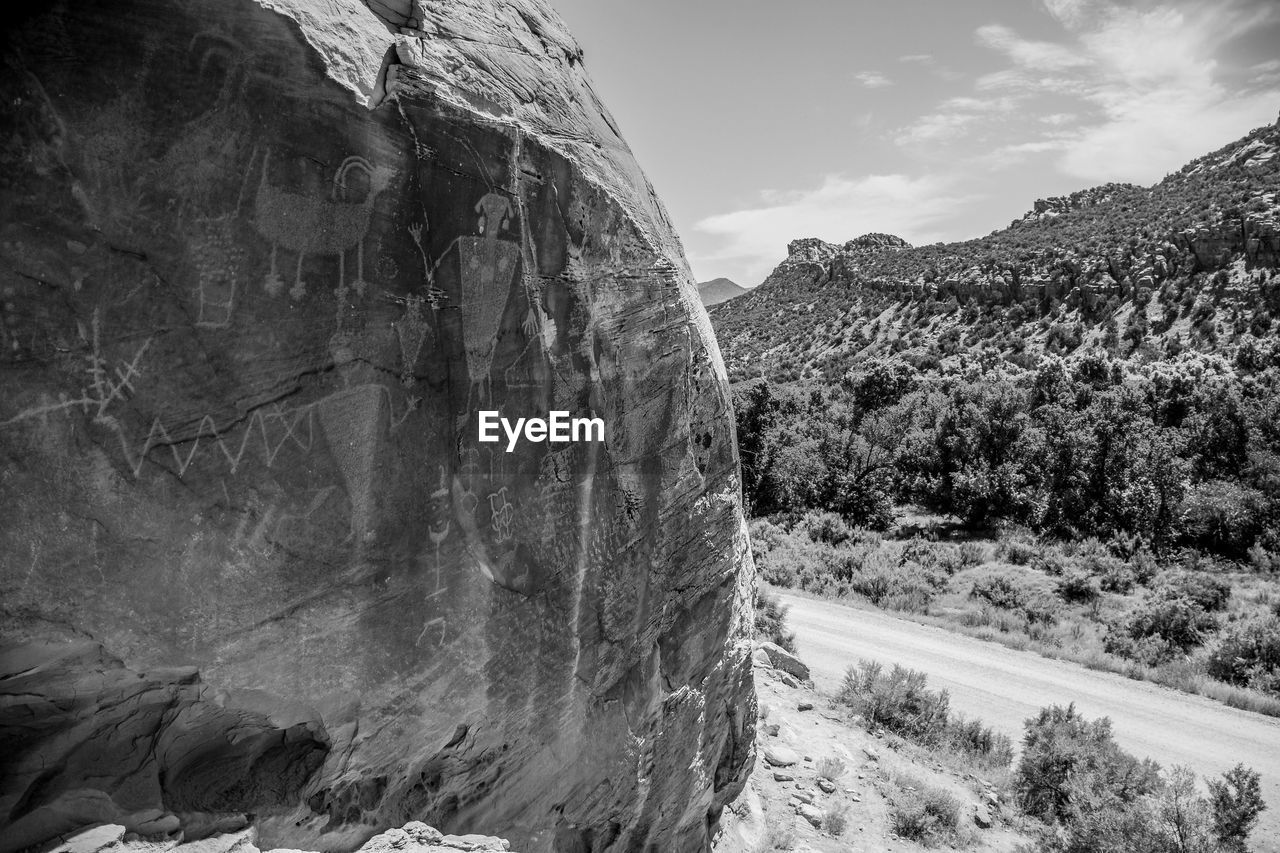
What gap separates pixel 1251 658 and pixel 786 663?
1009 centimetres

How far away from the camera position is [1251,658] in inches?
578

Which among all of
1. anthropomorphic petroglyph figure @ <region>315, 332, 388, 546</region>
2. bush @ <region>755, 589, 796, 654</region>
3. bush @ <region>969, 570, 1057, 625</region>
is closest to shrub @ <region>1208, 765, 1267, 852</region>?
bush @ <region>755, 589, 796, 654</region>

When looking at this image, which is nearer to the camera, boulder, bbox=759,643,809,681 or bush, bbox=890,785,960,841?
bush, bbox=890,785,960,841

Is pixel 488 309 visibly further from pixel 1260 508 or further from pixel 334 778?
pixel 1260 508

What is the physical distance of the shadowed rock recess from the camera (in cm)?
360

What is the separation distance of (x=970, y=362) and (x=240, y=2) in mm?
47267

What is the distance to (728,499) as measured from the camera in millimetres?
7207

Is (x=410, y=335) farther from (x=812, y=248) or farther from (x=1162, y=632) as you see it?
(x=812, y=248)

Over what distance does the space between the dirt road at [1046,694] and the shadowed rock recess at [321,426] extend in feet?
34.9

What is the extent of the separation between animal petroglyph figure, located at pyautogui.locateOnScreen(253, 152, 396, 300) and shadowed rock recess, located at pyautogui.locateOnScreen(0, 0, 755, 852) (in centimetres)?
2

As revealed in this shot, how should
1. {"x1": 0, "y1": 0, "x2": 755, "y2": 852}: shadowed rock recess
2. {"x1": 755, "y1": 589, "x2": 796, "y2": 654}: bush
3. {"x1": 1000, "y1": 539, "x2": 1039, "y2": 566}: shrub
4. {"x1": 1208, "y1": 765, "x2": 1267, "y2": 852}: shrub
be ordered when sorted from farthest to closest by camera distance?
{"x1": 1000, "y1": 539, "x2": 1039, "y2": 566}: shrub → {"x1": 755, "y1": 589, "x2": 796, "y2": 654}: bush → {"x1": 1208, "y1": 765, "x2": 1267, "y2": 852}: shrub → {"x1": 0, "y1": 0, "x2": 755, "y2": 852}: shadowed rock recess

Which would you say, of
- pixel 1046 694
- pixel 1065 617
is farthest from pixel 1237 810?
pixel 1065 617

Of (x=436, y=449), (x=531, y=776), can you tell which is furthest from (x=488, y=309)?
(x=531, y=776)

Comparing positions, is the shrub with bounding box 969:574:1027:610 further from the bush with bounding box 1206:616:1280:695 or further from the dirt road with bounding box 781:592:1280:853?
the bush with bounding box 1206:616:1280:695
